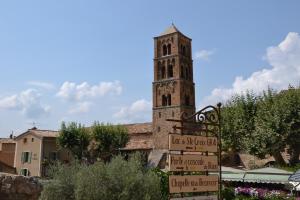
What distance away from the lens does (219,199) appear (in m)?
8.38

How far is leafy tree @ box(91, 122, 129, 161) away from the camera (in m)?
45.9

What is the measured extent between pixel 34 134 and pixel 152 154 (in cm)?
1645

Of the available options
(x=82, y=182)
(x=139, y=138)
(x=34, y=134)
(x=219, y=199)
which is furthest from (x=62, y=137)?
(x=219, y=199)

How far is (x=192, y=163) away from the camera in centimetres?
778

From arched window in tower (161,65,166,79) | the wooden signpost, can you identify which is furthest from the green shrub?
arched window in tower (161,65,166,79)

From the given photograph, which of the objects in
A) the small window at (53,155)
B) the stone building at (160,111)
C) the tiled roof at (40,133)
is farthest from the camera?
the small window at (53,155)

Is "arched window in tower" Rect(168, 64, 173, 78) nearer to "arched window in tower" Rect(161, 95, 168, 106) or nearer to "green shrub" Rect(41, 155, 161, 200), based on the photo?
"arched window in tower" Rect(161, 95, 168, 106)

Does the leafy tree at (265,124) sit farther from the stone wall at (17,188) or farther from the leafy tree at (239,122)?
the stone wall at (17,188)

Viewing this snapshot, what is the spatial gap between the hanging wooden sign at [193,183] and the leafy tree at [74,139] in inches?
1484

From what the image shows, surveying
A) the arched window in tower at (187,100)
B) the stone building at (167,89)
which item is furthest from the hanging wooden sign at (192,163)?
the arched window in tower at (187,100)

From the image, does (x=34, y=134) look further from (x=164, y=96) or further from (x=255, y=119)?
(x=255, y=119)

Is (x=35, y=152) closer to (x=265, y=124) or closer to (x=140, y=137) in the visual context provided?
(x=140, y=137)

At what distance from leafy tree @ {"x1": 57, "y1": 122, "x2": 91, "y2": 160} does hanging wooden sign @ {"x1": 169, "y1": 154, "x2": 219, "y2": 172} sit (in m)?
37.6

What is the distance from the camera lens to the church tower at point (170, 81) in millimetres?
51406
